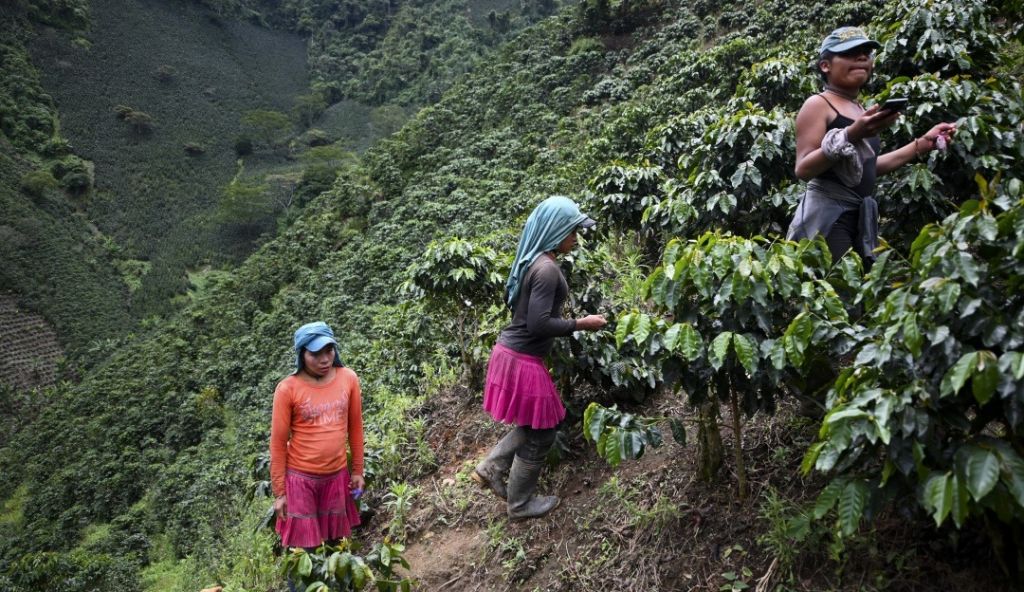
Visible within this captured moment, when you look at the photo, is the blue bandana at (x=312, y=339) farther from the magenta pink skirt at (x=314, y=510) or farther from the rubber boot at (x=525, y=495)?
the rubber boot at (x=525, y=495)

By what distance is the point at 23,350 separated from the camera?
68.5 ft

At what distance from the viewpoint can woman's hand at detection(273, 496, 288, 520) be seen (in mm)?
2604

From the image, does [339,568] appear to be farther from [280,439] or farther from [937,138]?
[937,138]

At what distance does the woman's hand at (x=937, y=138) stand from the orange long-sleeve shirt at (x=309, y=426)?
230 cm

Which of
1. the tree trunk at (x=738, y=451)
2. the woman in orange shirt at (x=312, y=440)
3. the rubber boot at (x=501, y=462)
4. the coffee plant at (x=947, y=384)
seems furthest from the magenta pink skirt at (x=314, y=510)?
the coffee plant at (x=947, y=384)

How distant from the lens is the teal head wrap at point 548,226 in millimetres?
2320

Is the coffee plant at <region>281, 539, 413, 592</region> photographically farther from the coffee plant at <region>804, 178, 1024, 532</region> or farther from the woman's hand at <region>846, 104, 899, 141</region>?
the woman's hand at <region>846, 104, 899, 141</region>

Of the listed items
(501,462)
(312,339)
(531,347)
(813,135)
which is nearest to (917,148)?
(813,135)

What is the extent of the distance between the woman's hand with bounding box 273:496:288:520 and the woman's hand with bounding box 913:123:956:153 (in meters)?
2.81

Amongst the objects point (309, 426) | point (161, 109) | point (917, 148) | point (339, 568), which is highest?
point (161, 109)

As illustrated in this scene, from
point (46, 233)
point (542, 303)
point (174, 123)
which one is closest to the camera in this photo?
point (542, 303)

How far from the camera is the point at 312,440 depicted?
2.60 m

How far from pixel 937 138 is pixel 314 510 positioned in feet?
9.10

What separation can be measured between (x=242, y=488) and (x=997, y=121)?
9.68 metres
